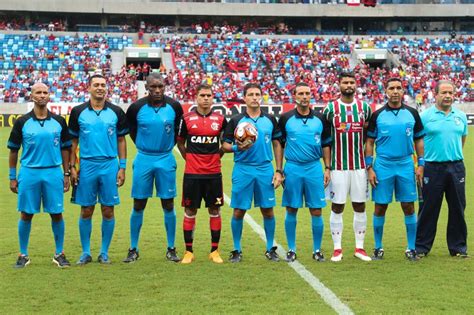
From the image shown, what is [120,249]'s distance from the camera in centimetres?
902

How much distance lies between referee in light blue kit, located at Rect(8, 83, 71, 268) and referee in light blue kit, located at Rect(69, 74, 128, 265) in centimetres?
19

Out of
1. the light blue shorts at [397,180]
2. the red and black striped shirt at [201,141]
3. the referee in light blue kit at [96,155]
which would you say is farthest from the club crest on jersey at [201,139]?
the light blue shorts at [397,180]

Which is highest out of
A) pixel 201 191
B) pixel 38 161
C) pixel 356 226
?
pixel 38 161

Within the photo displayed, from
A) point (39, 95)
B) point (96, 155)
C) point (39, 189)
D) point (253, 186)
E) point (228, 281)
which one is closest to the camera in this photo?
point (228, 281)

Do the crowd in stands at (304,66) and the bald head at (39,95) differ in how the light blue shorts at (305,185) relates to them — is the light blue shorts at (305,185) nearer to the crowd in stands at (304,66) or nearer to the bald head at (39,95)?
the bald head at (39,95)

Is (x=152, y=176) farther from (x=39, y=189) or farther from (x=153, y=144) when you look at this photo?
(x=39, y=189)

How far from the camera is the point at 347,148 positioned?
812cm

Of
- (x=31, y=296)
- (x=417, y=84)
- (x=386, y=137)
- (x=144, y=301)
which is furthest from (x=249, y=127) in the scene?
(x=417, y=84)

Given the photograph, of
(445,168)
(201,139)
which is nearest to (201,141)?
(201,139)

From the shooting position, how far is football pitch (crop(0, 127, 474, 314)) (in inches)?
246

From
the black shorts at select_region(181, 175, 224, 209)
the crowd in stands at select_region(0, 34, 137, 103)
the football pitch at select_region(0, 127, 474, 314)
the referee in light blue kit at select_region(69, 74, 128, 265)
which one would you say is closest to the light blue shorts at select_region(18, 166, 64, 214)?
the referee in light blue kit at select_region(69, 74, 128, 265)

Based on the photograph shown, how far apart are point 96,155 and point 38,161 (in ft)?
2.00

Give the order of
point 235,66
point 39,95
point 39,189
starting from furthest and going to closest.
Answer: point 235,66
point 39,189
point 39,95

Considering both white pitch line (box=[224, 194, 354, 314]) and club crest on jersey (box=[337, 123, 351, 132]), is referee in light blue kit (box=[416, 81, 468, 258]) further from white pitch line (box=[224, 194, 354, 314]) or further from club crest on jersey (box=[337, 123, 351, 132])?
white pitch line (box=[224, 194, 354, 314])
